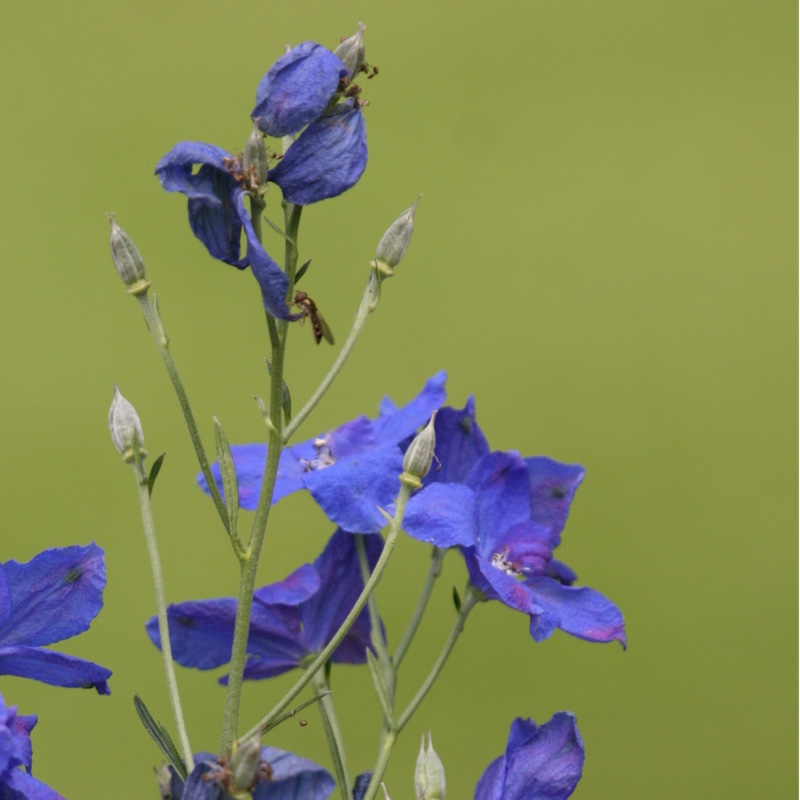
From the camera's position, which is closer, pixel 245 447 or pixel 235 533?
pixel 235 533

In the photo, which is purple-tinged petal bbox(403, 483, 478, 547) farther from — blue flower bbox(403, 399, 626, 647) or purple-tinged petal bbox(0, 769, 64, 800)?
purple-tinged petal bbox(0, 769, 64, 800)

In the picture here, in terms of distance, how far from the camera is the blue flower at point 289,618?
15.4 inches

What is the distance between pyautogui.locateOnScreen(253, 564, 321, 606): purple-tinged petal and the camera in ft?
1.30

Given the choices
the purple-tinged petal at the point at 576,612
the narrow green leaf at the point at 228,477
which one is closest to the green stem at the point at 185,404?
the narrow green leaf at the point at 228,477

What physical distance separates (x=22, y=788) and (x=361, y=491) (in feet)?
0.48

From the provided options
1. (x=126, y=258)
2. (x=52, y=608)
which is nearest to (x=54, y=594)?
(x=52, y=608)

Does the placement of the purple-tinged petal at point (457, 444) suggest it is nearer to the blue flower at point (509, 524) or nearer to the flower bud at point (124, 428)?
the blue flower at point (509, 524)

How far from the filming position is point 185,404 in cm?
32

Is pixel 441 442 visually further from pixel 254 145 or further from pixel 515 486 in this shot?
pixel 254 145

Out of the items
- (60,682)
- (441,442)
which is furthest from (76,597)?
(441,442)

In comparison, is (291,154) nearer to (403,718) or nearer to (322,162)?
(322,162)

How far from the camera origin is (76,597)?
34 cm

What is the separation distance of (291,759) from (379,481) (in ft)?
0.32

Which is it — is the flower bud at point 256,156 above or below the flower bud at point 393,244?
above
